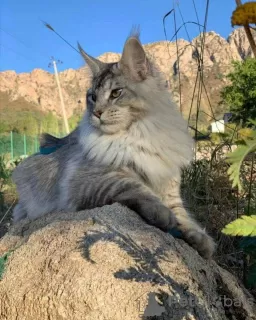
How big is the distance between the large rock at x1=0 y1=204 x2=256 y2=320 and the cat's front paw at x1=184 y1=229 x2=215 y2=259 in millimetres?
84

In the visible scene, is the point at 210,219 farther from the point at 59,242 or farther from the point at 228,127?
the point at 59,242

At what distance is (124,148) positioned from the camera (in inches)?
112

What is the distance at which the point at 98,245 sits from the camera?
1.81 meters

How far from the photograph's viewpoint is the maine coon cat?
105 inches

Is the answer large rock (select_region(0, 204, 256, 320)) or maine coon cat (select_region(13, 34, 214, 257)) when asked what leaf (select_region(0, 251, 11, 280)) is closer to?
large rock (select_region(0, 204, 256, 320))

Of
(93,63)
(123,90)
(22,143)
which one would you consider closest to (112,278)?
(123,90)

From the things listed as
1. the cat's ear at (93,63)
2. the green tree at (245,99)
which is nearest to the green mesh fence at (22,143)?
the green tree at (245,99)

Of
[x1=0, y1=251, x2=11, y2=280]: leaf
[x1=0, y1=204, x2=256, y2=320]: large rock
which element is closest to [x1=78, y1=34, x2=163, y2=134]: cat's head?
[x1=0, y1=204, x2=256, y2=320]: large rock

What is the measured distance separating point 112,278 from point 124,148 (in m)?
1.31

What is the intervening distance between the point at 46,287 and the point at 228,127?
2.31 m

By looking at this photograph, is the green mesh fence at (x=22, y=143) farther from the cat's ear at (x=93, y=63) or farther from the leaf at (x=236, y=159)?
the leaf at (x=236, y=159)

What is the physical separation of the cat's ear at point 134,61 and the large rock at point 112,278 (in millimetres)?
1299

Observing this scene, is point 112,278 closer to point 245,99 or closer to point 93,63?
point 245,99

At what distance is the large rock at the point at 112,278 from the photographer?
5.10ft
